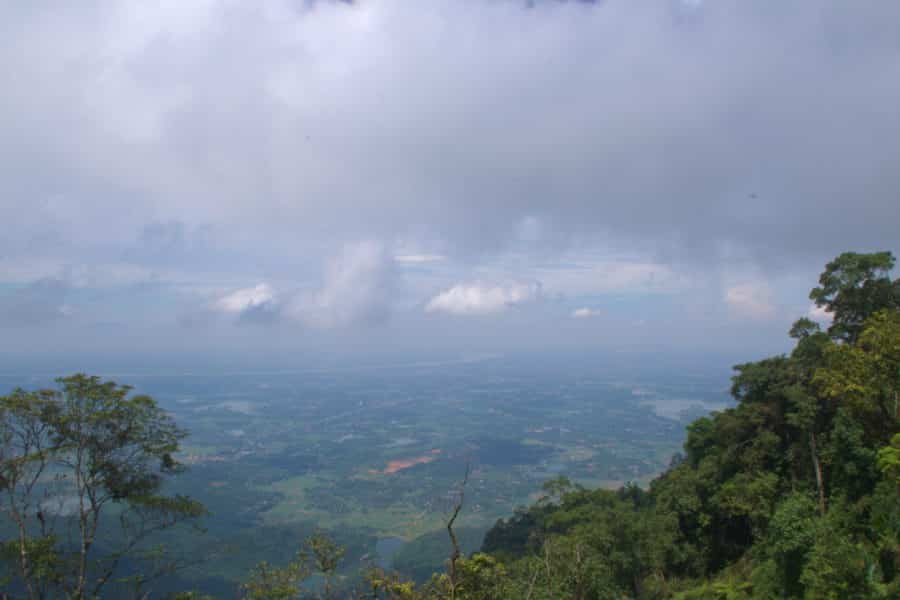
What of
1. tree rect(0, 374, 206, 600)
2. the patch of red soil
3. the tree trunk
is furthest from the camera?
the patch of red soil

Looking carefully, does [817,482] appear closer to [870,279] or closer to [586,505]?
[870,279]

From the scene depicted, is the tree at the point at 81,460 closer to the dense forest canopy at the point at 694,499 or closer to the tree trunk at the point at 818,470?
the dense forest canopy at the point at 694,499

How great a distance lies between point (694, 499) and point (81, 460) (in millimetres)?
21880

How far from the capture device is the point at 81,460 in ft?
37.4

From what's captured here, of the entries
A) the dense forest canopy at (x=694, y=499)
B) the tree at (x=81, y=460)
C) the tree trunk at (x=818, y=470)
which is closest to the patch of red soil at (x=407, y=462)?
the dense forest canopy at (x=694, y=499)

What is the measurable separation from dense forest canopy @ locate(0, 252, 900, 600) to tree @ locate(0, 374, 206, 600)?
1.3 inches

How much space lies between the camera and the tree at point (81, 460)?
1073cm

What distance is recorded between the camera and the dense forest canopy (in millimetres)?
10355

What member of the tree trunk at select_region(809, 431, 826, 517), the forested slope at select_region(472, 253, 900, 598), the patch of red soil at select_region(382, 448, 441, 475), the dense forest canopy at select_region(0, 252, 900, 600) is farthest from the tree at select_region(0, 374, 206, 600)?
the patch of red soil at select_region(382, 448, 441, 475)

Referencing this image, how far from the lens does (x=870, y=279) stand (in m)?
18.8

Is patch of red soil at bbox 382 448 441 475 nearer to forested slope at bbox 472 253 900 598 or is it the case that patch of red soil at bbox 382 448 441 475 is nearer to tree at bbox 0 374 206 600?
forested slope at bbox 472 253 900 598

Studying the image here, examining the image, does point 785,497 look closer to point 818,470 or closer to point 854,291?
point 818,470

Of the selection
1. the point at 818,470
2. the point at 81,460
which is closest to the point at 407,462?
the point at 818,470

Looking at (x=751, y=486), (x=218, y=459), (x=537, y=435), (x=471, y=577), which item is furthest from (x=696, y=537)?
(x=537, y=435)
